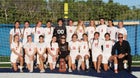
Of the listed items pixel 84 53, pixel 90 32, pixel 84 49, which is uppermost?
pixel 90 32

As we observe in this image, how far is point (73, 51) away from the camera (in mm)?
10531

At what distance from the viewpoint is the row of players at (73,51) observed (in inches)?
408

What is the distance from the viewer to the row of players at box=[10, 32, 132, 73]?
1036 cm

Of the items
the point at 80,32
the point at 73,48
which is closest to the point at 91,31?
the point at 80,32

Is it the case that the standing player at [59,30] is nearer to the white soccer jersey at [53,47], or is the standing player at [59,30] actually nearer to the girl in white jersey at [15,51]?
the white soccer jersey at [53,47]

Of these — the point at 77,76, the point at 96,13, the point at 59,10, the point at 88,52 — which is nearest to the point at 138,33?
the point at 96,13

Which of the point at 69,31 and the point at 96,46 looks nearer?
the point at 96,46

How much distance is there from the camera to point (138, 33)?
15.3 meters

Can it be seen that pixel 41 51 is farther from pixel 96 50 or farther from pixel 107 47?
pixel 107 47

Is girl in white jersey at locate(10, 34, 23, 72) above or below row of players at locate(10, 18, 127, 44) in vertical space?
below

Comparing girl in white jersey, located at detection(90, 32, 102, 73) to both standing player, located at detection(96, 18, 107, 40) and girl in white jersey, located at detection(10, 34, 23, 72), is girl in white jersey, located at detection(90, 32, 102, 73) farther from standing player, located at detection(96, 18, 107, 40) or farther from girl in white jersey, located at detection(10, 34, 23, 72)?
girl in white jersey, located at detection(10, 34, 23, 72)

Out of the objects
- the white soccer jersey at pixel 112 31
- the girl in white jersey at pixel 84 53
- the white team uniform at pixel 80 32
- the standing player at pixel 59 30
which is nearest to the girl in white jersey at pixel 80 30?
the white team uniform at pixel 80 32

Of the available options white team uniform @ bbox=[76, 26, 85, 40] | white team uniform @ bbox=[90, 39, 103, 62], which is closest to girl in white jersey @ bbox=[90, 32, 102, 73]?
white team uniform @ bbox=[90, 39, 103, 62]

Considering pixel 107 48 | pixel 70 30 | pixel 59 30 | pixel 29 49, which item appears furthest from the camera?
pixel 70 30
